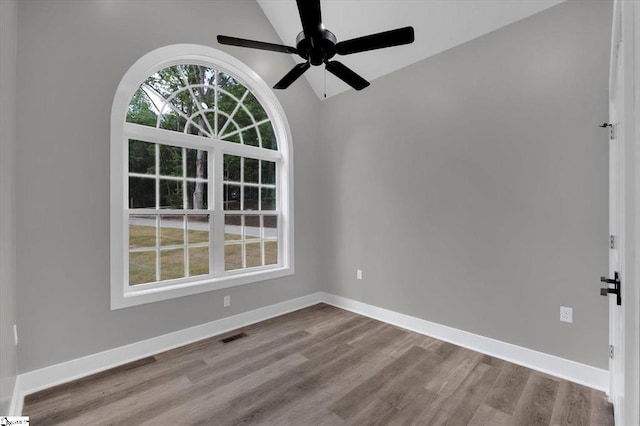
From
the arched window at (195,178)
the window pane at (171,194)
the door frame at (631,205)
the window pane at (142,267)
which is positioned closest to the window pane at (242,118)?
the arched window at (195,178)

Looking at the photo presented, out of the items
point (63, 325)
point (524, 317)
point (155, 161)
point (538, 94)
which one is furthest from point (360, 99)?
point (63, 325)

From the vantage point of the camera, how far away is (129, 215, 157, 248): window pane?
2732 millimetres

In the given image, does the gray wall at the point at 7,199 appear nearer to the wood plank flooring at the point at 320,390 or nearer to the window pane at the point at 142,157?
the wood plank flooring at the point at 320,390

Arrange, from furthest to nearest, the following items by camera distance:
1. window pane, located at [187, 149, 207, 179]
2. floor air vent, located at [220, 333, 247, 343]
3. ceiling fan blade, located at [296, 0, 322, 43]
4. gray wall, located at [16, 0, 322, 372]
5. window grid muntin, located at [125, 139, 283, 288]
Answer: window pane, located at [187, 149, 207, 179] → floor air vent, located at [220, 333, 247, 343] → window grid muntin, located at [125, 139, 283, 288] → gray wall, located at [16, 0, 322, 372] → ceiling fan blade, located at [296, 0, 322, 43]

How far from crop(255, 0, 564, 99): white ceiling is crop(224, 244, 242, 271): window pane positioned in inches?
83.7

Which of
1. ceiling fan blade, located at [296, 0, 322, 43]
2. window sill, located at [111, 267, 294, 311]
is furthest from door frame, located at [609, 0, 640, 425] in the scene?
window sill, located at [111, 267, 294, 311]

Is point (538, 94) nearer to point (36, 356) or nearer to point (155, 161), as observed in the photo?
point (155, 161)

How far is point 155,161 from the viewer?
2891 millimetres

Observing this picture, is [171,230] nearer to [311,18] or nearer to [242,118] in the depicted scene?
[242,118]

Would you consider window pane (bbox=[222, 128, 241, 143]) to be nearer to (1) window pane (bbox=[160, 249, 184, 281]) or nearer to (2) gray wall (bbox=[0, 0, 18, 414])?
(1) window pane (bbox=[160, 249, 184, 281])

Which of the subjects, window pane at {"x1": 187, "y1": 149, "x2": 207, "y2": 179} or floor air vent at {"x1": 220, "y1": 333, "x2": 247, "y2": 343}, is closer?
floor air vent at {"x1": 220, "y1": 333, "x2": 247, "y2": 343}

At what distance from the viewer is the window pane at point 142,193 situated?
2.75 meters

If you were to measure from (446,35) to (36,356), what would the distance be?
4485 millimetres

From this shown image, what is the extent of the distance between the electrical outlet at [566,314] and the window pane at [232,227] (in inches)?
127
